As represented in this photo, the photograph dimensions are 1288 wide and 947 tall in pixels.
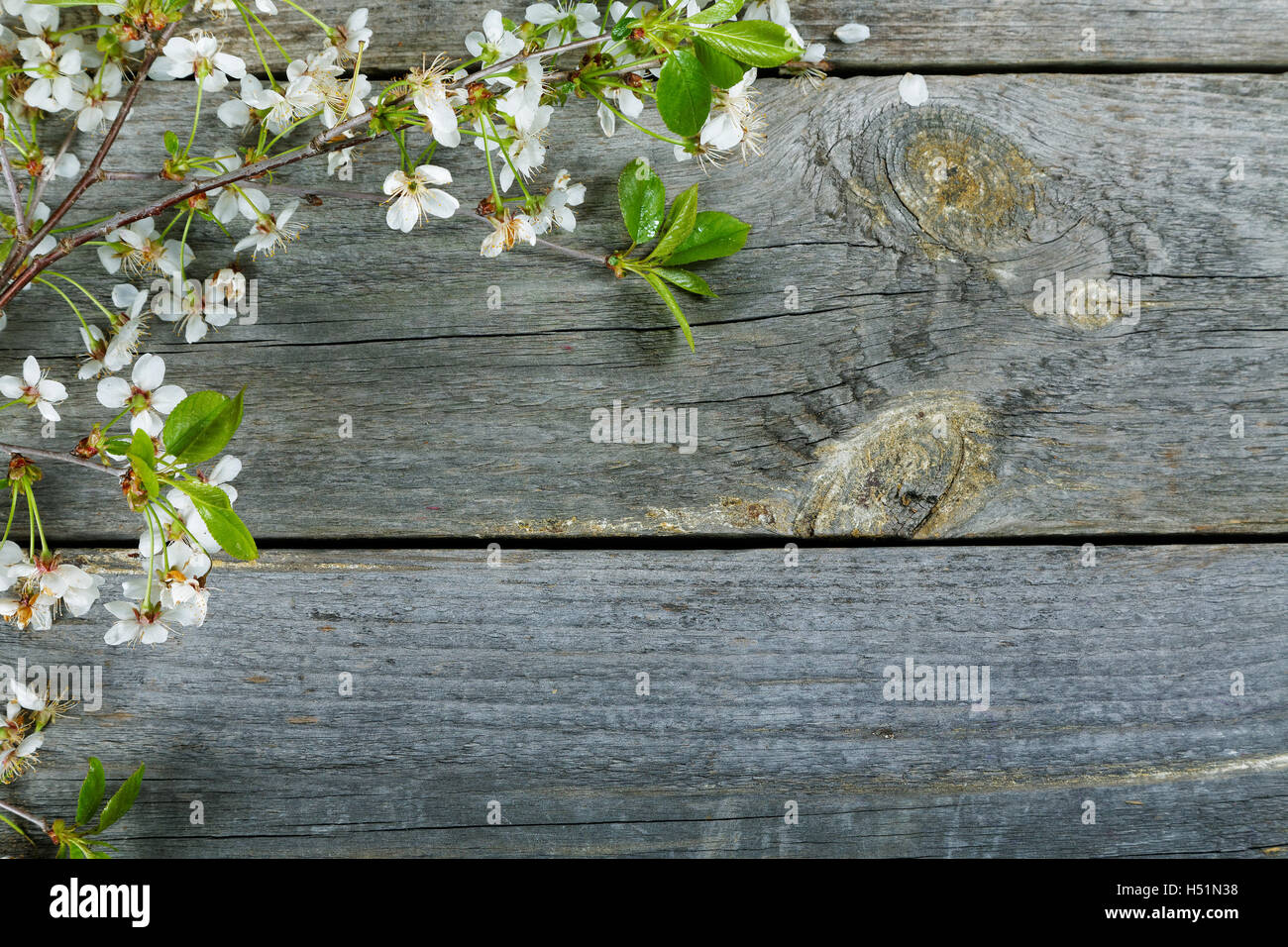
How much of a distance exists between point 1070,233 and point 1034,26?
28cm

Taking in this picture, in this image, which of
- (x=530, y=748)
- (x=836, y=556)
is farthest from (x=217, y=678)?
Result: (x=836, y=556)

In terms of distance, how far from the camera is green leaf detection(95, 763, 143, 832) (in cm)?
98

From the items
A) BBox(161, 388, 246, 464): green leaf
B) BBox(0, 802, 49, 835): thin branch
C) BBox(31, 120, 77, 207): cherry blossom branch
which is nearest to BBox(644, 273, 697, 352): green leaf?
BBox(161, 388, 246, 464): green leaf

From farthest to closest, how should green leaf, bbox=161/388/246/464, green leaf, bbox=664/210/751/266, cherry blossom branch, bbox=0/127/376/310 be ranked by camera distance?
green leaf, bbox=664/210/751/266
cherry blossom branch, bbox=0/127/376/310
green leaf, bbox=161/388/246/464

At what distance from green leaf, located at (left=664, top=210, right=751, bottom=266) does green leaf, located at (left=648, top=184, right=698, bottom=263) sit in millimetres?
13

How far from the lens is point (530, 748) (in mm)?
1078

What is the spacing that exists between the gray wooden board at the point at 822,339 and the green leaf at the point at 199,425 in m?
0.28

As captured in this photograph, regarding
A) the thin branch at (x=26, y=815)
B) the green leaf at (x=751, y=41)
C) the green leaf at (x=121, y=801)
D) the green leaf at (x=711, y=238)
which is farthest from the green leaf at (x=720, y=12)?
the thin branch at (x=26, y=815)

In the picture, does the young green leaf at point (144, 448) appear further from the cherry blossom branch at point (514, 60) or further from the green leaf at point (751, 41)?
the green leaf at point (751, 41)

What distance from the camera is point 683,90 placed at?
2.74 feet

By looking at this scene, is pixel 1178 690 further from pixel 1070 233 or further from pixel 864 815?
pixel 1070 233

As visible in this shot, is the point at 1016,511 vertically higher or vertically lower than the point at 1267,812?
higher

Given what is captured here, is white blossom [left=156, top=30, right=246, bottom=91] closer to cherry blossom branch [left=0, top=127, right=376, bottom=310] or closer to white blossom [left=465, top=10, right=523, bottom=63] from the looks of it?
cherry blossom branch [left=0, top=127, right=376, bottom=310]

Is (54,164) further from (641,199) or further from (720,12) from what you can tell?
(720,12)
